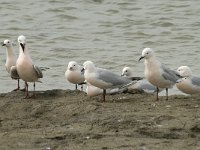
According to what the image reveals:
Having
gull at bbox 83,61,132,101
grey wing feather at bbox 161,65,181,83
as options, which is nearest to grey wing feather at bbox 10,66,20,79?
gull at bbox 83,61,132,101

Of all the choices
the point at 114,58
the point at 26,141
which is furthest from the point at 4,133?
the point at 114,58

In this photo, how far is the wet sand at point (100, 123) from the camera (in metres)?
7.78

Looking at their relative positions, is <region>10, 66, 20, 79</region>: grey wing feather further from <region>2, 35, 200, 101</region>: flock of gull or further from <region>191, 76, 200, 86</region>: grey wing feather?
<region>191, 76, 200, 86</region>: grey wing feather

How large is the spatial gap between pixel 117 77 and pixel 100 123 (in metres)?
2.33

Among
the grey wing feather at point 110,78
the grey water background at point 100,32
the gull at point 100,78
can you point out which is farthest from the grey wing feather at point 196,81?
the grey water background at point 100,32

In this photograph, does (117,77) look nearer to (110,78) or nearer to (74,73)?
(110,78)

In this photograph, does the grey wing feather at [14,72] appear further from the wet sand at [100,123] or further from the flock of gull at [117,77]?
the wet sand at [100,123]

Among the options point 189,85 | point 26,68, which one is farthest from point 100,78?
point 189,85

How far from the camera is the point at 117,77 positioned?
11000 mm

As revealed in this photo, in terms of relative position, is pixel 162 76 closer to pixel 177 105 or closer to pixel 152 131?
pixel 177 105

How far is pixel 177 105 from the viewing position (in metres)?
9.98

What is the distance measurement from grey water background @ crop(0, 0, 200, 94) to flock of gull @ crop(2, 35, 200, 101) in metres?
1.71

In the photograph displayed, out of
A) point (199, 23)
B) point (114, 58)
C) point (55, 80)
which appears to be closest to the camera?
point (55, 80)

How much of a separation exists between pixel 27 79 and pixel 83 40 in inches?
304
